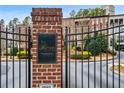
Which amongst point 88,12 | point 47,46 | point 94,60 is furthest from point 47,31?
point 88,12

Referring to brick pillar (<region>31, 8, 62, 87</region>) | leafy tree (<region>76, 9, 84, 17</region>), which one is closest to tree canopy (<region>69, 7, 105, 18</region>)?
leafy tree (<region>76, 9, 84, 17</region>)

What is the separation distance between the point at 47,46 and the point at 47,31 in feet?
1.04

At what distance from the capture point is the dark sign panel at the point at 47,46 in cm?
699

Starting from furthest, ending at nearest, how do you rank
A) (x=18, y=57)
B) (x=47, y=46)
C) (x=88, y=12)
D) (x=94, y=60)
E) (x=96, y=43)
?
(x=88, y=12)
(x=18, y=57)
(x=96, y=43)
(x=94, y=60)
(x=47, y=46)

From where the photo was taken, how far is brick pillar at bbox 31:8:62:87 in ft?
22.9

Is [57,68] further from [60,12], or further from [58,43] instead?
[60,12]

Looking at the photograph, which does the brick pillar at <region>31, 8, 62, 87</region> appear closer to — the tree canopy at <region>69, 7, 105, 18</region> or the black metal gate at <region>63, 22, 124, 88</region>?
the black metal gate at <region>63, 22, 124, 88</region>

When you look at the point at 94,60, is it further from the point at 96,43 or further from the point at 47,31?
the point at 96,43

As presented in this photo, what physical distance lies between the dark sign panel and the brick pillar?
0.28 ft

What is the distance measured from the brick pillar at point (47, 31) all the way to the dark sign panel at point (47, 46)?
86 mm

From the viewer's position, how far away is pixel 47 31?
7.02 meters
